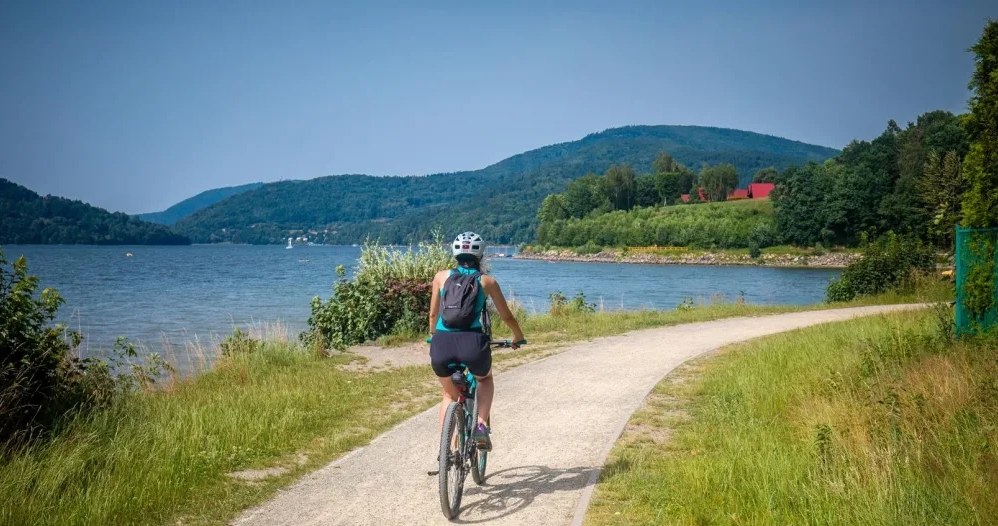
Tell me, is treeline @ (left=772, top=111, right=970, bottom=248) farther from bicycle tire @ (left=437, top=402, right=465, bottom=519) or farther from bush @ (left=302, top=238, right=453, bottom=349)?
bicycle tire @ (left=437, top=402, right=465, bottom=519)

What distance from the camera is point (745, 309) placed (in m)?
23.8

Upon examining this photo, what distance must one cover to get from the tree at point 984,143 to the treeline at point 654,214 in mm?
96403

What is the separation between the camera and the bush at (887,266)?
85.0 ft

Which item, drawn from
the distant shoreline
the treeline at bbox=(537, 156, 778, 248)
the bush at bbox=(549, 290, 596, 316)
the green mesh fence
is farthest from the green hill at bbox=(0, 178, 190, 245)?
the green mesh fence

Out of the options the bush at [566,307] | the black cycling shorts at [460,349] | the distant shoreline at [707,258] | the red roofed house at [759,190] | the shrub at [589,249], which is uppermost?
the red roofed house at [759,190]

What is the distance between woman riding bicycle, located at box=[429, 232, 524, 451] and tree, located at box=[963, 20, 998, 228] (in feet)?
27.2

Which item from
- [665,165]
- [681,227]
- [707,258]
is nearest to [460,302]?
[707,258]

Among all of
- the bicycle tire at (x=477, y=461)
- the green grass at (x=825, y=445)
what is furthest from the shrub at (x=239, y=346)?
the bicycle tire at (x=477, y=461)

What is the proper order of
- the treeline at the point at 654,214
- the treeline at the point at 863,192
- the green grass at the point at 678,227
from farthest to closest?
the treeline at the point at 654,214, the green grass at the point at 678,227, the treeline at the point at 863,192

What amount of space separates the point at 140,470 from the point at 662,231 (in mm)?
116962

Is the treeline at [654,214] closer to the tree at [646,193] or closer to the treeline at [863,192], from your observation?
the tree at [646,193]

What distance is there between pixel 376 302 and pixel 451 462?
1209 centimetres

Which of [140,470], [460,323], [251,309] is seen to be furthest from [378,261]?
[251,309]

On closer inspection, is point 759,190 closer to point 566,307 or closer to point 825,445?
point 566,307
